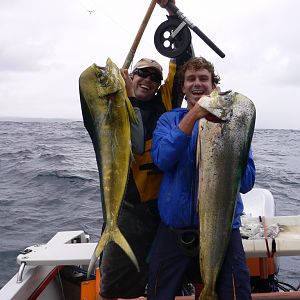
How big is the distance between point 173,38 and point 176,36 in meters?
0.03

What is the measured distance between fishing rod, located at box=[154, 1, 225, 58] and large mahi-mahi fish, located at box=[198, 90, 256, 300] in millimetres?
1426

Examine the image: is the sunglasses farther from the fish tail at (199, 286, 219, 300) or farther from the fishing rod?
the fish tail at (199, 286, 219, 300)

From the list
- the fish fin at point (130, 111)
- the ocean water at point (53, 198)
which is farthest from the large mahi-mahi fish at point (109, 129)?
the ocean water at point (53, 198)

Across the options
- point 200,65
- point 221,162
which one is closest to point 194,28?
point 200,65

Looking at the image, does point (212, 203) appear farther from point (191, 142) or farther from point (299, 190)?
point (299, 190)

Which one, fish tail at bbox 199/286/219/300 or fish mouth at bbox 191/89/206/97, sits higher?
fish mouth at bbox 191/89/206/97

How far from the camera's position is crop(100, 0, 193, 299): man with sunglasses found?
10.9 feet

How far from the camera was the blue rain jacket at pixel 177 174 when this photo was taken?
273cm

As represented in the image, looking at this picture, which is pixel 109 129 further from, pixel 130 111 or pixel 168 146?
pixel 168 146

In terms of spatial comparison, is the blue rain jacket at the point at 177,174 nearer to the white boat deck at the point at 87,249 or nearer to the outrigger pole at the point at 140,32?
the outrigger pole at the point at 140,32

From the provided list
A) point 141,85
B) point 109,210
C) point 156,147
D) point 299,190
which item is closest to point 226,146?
point 156,147

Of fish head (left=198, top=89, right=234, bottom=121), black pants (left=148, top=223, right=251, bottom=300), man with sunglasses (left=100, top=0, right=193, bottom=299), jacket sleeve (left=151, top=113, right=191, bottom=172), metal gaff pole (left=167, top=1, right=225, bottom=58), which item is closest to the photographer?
fish head (left=198, top=89, right=234, bottom=121)

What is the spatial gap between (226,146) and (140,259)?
149cm

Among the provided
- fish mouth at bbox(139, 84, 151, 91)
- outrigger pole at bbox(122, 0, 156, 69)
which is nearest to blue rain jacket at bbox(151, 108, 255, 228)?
fish mouth at bbox(139, 84, 151, 91)
